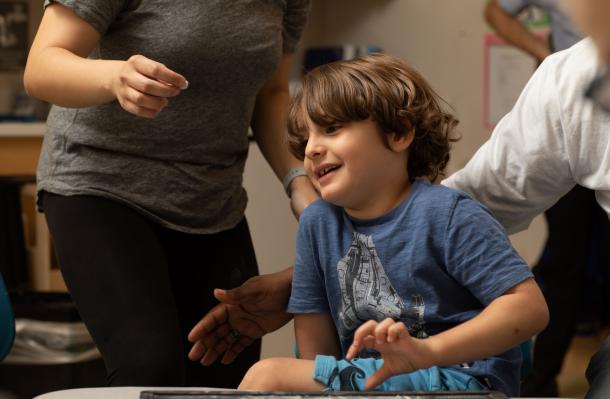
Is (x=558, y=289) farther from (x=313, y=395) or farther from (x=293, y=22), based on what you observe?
(x=313, y=395)

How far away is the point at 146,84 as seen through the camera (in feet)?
3.73

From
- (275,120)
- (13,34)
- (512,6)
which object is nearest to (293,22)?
(275,120)

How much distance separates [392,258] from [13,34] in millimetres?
2548

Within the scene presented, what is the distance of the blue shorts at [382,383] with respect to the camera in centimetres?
110

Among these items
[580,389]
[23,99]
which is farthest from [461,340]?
[23,99]

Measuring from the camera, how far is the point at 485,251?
1149 mm

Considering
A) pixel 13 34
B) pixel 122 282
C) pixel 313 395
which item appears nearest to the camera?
pixel 313 395

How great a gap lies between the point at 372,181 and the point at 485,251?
0.59ft

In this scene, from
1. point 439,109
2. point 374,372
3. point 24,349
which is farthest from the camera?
point 24,349

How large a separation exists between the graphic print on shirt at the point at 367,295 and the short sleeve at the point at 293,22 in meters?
0.56

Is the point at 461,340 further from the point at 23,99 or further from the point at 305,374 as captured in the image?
the point at 23,99

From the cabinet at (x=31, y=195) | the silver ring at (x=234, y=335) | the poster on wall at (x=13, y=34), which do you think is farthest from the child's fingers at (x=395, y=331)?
the poster on wall at (x=13, y=34)

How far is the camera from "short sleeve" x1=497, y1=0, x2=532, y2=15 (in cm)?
296

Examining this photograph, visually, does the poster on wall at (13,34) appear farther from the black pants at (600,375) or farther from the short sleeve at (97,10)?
the black pants at (600,375)
